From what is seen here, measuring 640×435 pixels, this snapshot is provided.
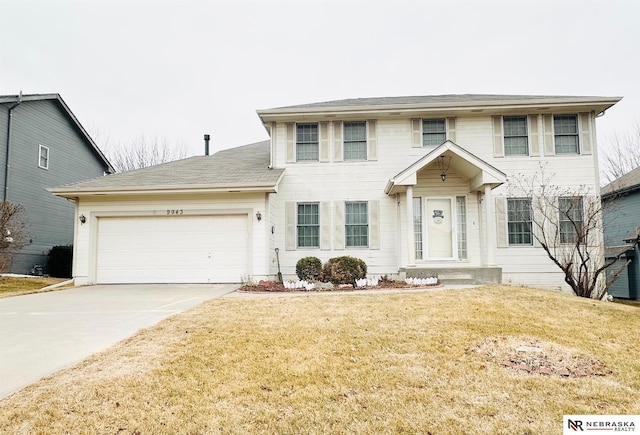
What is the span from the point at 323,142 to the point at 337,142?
0.45 metres

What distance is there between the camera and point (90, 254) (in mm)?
12125

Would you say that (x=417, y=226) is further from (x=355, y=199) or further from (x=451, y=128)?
(x=451, y=128)

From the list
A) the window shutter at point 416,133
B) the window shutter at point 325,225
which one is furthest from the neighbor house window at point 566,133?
the window shutter at point 325,225

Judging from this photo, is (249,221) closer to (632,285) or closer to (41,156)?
(41,156)

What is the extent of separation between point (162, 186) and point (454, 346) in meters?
9.57

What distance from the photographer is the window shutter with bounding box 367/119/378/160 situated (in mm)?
12945

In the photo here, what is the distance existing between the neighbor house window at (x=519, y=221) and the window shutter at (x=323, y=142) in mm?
5886

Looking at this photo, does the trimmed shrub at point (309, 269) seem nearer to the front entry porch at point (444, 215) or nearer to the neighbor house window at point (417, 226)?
the front entry porch at point (444, 215)

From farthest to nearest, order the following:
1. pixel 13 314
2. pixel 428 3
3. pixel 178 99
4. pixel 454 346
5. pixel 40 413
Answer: pixel 178 99 → pixel 428 3 → pixel 13 314 → pixel 454 346 → pixel 40 413

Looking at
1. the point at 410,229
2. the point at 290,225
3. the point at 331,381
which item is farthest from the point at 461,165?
the point at 331,381

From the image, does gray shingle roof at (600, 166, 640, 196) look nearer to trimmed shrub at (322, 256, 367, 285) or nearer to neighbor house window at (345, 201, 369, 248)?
neighbor house window at (345, 201, 369, 248)

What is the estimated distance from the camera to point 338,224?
1270 centimetres

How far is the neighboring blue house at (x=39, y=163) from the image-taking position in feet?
52.4

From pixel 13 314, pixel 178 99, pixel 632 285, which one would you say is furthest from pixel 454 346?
pixel 178 99
